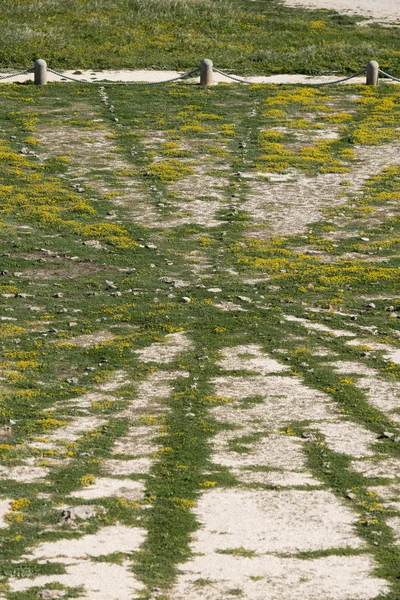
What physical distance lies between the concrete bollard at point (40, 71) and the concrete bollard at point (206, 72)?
427cm

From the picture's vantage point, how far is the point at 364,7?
149ft

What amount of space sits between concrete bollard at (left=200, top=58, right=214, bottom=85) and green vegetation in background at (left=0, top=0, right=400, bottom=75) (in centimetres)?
214

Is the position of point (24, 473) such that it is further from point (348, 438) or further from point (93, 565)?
point (348, 438)

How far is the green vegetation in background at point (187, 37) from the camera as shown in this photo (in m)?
35.5

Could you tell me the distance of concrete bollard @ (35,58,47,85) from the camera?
106ft

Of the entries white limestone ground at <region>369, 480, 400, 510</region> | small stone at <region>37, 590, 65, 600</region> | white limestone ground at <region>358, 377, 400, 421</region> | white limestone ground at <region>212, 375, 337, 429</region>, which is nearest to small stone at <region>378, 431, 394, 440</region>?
white limestone ground at <region>358, 377, 400, 421</region>

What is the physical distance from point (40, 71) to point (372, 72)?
9.22 meters

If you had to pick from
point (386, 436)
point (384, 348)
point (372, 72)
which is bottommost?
point (386, 436)

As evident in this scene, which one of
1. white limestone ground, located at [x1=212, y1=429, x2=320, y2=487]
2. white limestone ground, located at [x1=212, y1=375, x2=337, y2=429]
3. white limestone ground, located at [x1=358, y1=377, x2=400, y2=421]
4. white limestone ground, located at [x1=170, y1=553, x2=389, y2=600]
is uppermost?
white limestone ground, located at [x1=358, y1=377, x2=400, y2=421]

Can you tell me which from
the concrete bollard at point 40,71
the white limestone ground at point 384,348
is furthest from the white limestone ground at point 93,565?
the concrete bollard at point 40,71

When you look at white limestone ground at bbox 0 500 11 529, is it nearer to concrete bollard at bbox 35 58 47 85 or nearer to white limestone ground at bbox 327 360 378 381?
white limestone ground at bbox 327 360 378 381

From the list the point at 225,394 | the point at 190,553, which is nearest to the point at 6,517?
the point at 190,553

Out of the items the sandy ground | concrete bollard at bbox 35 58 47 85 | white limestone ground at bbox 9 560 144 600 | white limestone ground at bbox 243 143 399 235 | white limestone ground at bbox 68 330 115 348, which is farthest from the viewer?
the sandy ground

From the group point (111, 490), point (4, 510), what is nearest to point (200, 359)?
point (111, 490)
